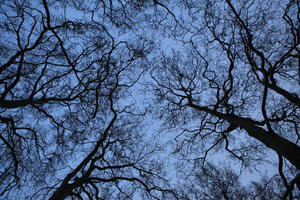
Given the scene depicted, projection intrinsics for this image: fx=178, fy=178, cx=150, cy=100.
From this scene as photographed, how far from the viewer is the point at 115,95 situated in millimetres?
8984

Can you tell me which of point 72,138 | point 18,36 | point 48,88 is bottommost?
point 72,138

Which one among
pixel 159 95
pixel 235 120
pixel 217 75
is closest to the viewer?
pixel 235 120

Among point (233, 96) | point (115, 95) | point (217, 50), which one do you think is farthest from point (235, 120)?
point (115, 95)

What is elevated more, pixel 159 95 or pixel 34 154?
pixel 159 95

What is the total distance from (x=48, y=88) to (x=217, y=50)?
7.83 meters

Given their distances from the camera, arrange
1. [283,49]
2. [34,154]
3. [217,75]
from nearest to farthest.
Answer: [283,49] → [34,154] → [217,75]

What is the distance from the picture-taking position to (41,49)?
296 inches

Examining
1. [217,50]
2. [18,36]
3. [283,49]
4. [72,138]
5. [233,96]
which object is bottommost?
[72,138]

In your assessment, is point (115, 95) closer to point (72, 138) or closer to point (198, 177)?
point (72, 138)

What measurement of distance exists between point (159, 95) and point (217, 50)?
374 centimetres

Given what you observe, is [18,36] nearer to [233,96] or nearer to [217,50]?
[217,50]

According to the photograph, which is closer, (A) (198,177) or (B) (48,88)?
(B) (48,88)

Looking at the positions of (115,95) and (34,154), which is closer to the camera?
(34,154)

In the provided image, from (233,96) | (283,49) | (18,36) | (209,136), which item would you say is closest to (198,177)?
(209,136)
